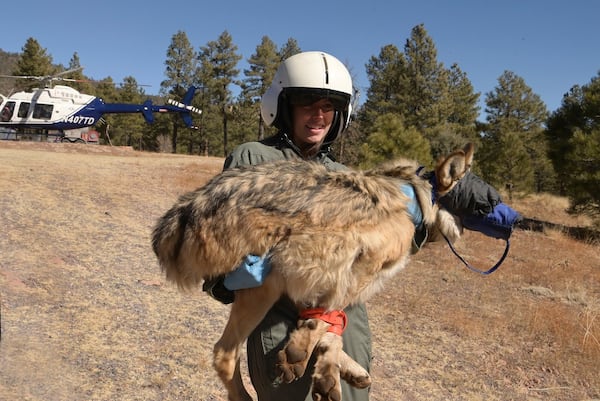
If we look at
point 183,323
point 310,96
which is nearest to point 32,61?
point 183,323

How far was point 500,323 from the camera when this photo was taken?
790cm

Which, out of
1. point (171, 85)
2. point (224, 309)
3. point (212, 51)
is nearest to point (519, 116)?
point (212, 51)

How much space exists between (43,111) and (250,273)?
33079mm

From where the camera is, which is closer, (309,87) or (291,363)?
(291,363)

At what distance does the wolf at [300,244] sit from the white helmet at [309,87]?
56cm

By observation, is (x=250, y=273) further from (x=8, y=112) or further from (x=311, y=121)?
(x=8, y=112)

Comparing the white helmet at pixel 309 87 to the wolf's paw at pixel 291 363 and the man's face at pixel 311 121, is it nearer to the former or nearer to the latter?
the man's face at pixel 311 121

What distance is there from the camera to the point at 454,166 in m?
2.58

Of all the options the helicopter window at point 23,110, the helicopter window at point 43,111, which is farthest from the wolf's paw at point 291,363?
the helicopter window at point 23,110

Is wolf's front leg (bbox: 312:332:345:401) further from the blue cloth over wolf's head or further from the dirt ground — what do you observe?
the dirt ground

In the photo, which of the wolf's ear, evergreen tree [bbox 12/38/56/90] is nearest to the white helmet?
the wolf's ear

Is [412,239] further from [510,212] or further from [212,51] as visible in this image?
[212,51]

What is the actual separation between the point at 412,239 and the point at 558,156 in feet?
77.2

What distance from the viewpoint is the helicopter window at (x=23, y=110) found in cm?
2945
